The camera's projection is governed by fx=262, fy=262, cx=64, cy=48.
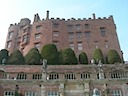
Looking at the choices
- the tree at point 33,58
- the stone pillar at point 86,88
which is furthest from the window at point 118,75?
the tree at point 33,58

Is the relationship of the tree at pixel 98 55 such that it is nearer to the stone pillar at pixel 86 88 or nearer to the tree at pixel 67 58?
the tree at pixel 67 58

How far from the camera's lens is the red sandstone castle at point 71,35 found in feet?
180

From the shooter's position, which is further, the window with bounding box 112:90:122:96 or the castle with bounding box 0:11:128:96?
the castle with bounding box 0:11:128:96

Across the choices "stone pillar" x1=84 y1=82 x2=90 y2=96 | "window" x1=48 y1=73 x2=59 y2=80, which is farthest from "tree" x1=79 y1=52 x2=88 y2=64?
"stone pillar" x1=84 y1=82 x2=90 y2=96

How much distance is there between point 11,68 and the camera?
38.3 metres

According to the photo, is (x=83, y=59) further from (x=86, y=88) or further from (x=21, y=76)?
(x=21, y=76)

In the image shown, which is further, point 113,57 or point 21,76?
point 113,57

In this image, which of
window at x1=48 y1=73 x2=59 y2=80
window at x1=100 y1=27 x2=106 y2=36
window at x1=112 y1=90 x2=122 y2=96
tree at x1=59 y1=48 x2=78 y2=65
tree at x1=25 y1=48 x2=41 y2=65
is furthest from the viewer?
window at x1=100 y1=27 x2=106 y2=36

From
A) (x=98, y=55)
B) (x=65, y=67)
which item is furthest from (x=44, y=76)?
(x=98, y=55)

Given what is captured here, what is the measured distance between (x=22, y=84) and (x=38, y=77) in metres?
1.98

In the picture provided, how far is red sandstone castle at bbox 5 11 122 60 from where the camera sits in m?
54.8

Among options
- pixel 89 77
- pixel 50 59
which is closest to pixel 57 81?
pixel 89 77

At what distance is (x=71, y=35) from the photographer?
57312 mm

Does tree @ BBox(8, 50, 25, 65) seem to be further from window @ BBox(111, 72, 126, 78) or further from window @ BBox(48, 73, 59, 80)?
window @ BBox(111, 72, 126, 78)
